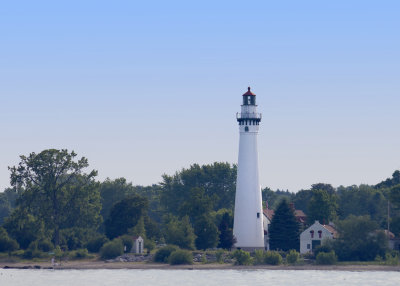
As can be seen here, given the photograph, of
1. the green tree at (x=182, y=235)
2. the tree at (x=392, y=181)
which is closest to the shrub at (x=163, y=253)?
the green tree at (x=182, y=235)

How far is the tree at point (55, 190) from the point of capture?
383 feet

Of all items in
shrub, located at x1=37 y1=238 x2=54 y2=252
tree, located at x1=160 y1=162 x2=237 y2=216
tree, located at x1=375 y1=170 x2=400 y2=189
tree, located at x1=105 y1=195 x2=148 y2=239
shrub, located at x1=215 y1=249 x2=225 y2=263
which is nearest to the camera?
shrub, located at x1=215 y1=249 x2=225 y2=263

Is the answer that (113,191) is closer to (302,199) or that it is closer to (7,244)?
(302,199)

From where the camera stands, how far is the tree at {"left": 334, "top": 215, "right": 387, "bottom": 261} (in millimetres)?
102250

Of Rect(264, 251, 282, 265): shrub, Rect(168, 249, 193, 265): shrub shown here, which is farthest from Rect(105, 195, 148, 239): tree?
Rect(264, 251, 282, 265): shrub

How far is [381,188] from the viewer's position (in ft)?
541

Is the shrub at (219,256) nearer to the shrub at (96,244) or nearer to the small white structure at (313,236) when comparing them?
the small white structure at (313,236)

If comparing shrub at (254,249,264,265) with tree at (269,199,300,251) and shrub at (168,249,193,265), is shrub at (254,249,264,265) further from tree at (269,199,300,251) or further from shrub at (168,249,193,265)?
tree at (269,199,300,251)
